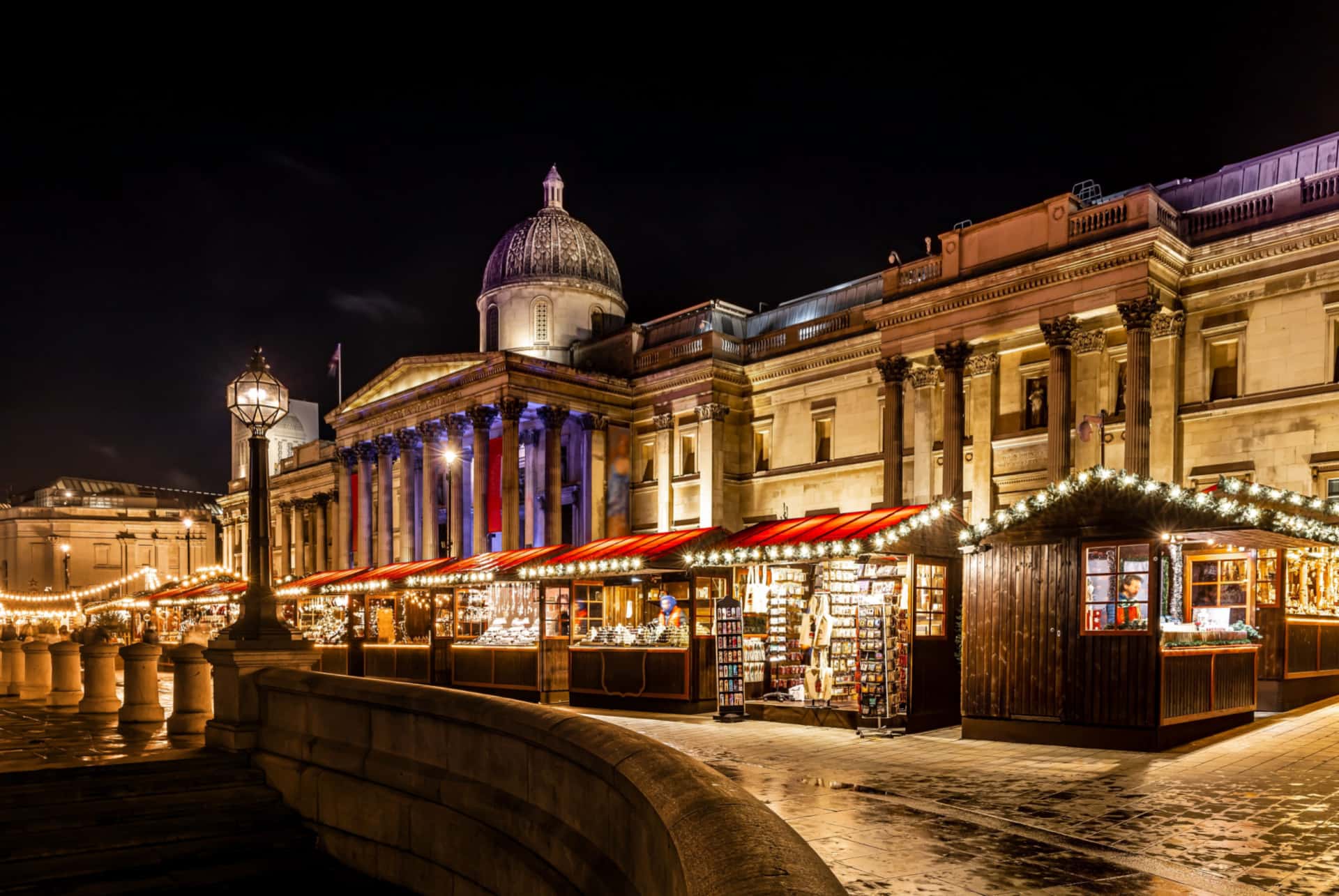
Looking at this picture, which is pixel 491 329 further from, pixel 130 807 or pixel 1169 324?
pixel 130 807

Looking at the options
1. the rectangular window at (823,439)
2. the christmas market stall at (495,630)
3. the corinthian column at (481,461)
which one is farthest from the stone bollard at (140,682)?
the corinthian column at (481,461)

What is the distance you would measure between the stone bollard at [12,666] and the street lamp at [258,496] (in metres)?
10.3

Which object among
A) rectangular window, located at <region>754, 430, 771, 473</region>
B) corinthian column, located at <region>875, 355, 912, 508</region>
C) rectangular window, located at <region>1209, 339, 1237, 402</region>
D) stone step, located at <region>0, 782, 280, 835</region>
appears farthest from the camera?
rectangular window, located at <region>754, 430, 771, 473</region>

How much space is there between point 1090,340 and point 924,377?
5470mm

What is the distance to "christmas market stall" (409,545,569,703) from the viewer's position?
21812 millimetres

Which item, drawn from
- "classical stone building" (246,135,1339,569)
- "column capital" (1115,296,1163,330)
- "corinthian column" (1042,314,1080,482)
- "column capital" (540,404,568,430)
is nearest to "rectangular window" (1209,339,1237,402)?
"classical stone building" (246,135,1339,569)

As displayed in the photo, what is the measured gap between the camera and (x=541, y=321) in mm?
48812

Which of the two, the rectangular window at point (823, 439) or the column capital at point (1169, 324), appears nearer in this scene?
the column capital at point (1169, 324)

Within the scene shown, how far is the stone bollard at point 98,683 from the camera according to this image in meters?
16.8

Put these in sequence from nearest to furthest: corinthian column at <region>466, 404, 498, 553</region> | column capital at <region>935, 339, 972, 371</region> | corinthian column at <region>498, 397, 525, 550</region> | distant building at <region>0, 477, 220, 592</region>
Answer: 1. column capital at <region>935, 339, 972, 371</region>
2. corinthian column at <region>498, 397, 525, 550</region>
3. corinthian column at <region>466, 404, 498, 553</region>
4. distant building at <region>0, 477, 220, 592</region>

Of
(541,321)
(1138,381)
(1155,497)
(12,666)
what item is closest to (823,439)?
→ (1138,381)

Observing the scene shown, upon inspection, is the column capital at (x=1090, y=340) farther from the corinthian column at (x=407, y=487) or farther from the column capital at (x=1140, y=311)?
the corinthian column at (x=407, y=487)

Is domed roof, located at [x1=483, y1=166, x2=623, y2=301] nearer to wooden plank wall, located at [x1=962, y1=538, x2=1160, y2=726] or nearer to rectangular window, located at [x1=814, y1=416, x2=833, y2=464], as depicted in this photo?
rectangular window, located at [x1=814, y1=416, x2=833, y2=464]

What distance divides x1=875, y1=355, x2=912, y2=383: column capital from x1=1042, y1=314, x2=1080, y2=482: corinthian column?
4789 mm
